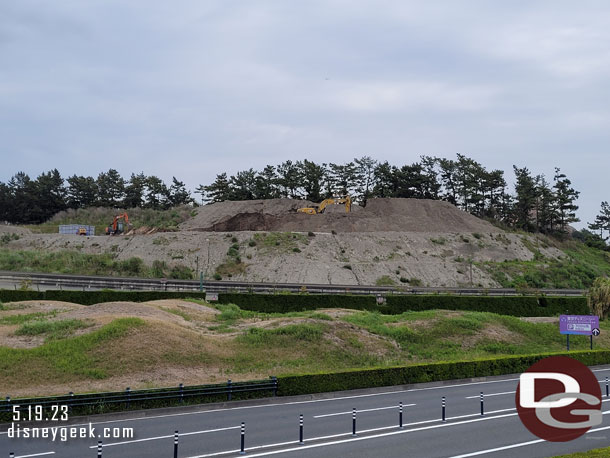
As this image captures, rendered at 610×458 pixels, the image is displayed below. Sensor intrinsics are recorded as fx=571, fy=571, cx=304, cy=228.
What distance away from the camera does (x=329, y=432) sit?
69.4ft

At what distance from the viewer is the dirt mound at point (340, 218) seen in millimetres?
107062

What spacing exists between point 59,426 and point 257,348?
15.4 m

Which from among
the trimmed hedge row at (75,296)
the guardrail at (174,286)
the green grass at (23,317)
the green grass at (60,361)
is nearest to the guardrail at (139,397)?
the green grass at (60,361)

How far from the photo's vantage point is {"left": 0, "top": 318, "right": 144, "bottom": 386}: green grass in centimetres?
2755

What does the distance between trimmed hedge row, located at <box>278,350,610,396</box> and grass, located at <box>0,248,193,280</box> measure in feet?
183

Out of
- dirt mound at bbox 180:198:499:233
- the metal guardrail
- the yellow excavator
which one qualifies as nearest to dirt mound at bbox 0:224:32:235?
dirt mound at bbox 180:198:499:233

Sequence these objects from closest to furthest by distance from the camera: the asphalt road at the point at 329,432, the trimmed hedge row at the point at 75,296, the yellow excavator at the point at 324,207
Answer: the asphalt road at the point at 329,432, the trimmed hedge row at the point at 75,296, the yellow excavator at the point at 324,207

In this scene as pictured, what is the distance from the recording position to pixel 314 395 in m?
28.1

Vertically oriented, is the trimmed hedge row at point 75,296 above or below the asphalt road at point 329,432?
above

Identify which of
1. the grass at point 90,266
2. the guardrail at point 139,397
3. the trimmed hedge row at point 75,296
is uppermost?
the grass at point 90,266

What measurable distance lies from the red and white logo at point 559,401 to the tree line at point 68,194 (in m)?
121

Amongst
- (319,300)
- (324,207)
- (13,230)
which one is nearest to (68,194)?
(13,230)

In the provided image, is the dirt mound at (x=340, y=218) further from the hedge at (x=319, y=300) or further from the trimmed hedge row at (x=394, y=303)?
the hedge at (x=319, y=300)

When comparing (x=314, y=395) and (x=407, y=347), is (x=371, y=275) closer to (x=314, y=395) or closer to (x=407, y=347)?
(x=407, y=347)
